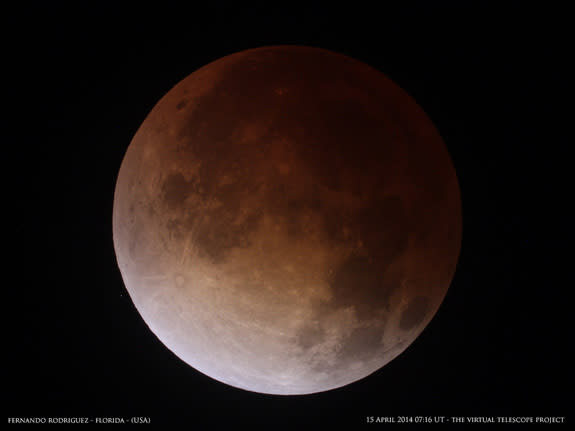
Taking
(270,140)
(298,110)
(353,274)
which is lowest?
(353,274)

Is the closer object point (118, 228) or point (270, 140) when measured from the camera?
point (270, 140)

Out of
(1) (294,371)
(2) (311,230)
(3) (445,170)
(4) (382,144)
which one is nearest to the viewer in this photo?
(2) (311,230)

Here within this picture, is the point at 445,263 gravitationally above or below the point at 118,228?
below

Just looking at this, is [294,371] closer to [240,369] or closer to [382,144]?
[240,369]

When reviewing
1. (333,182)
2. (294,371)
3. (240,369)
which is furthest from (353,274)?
(240,369)

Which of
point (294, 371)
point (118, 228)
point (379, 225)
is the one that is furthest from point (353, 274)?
point (118, 228)

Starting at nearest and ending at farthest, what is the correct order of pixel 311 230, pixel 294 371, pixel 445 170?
pixel 311 230, pixel 294 371, pixel 445 170
